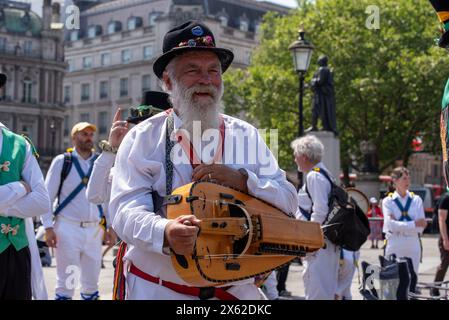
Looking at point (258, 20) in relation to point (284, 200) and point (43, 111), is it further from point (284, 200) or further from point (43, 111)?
point (284, 200)

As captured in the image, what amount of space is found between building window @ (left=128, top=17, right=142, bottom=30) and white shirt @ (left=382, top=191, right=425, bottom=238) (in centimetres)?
7837

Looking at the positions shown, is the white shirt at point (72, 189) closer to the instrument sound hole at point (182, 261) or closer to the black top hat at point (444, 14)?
the instrument sound hole at point (182, 261)

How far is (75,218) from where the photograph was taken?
33.7ft

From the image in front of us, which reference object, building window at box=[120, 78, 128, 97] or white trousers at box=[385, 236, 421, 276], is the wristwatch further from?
building window at box=[120, 78, 128, 97]

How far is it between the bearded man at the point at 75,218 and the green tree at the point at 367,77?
33437 mm

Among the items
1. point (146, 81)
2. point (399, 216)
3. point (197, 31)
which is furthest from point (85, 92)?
point (197, 31)

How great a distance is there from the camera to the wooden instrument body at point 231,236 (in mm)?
3980

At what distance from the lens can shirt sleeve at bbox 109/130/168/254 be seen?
4.02m

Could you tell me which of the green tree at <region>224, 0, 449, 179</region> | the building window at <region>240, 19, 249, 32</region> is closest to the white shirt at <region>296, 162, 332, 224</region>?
the green tree at <region>224, 0, 449, 179</region>

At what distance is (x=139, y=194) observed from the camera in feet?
13.8
